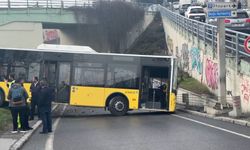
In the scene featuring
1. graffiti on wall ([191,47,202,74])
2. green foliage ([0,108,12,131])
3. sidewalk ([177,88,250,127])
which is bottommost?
green foliage ([0,108,12,131])

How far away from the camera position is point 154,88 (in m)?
27.2

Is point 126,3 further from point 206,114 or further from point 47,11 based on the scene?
point 206,114

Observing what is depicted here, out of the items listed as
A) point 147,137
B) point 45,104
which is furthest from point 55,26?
point 147,137

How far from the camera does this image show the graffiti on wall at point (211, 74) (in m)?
30.8

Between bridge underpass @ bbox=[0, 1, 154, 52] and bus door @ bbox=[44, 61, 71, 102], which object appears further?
bridge underpass @ bbox=[0, 1, 154, 52]

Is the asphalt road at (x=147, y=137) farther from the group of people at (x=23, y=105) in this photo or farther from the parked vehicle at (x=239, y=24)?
the parked vehicle at (x=239, y=24)

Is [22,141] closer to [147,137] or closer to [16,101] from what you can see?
[16,101]

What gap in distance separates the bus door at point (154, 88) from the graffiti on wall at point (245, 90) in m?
3.78

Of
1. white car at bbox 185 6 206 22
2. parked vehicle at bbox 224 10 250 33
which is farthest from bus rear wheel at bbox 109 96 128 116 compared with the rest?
white car at bbox 185 6 206 22

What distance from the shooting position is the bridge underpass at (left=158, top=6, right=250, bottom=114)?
2505 cm

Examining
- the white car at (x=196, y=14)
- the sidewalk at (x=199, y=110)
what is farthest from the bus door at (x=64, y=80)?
the white car at (x=196, y=14)

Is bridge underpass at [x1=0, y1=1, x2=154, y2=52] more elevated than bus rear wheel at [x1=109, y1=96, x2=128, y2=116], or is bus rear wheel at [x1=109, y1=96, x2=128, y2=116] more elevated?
bridge underpass at [x1=0, y1=1, x2=154, y2=52]

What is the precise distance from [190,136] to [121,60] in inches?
425

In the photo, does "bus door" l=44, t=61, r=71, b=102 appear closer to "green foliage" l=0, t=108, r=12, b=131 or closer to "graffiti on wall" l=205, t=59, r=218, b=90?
"green foliage" l=0, t=108, r=12, b=131
